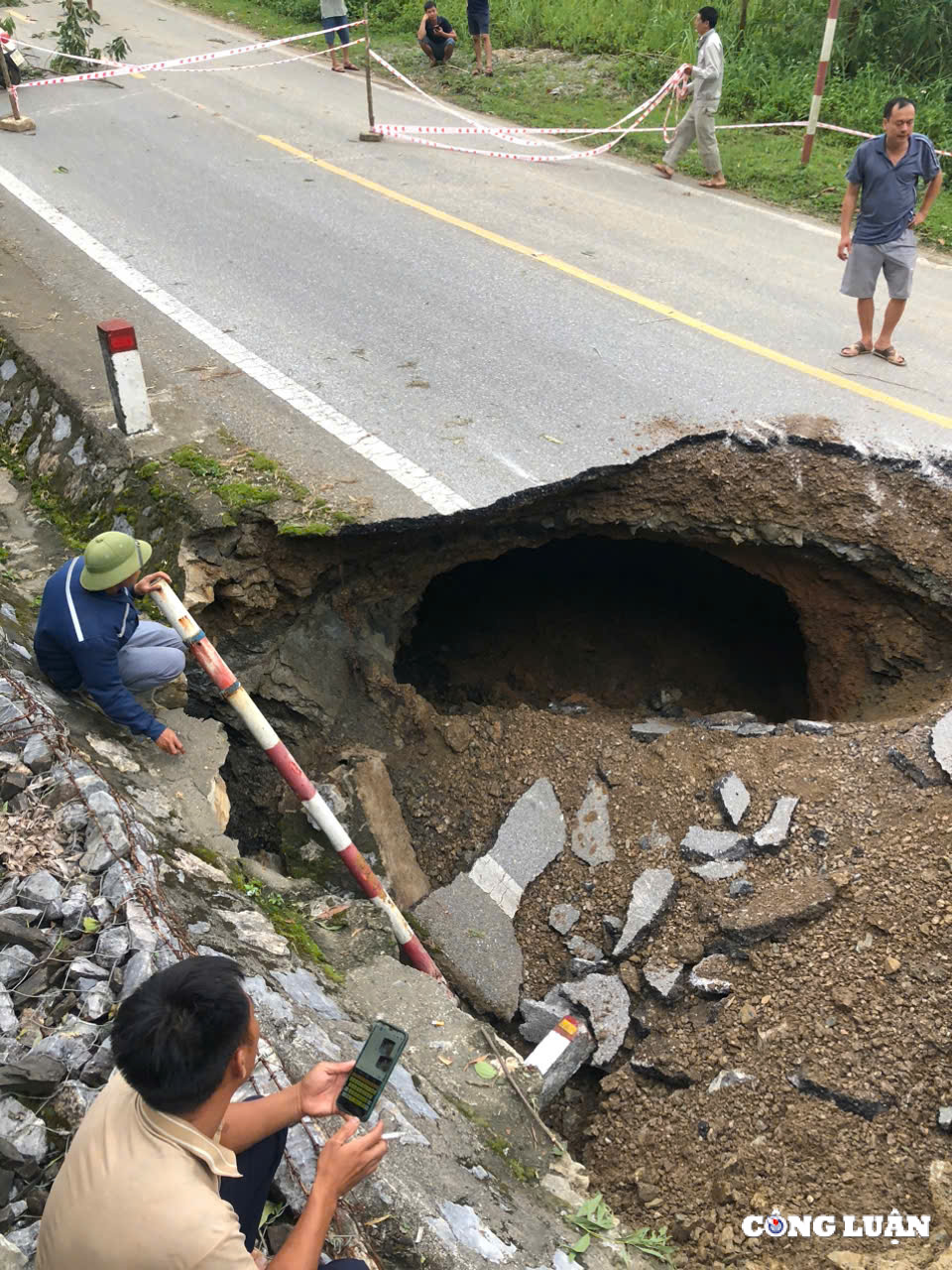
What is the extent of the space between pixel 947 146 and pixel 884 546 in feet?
20.8

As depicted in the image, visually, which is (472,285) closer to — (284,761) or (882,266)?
(882,266)

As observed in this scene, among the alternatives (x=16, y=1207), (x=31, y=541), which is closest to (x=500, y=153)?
(x=31, y=541)

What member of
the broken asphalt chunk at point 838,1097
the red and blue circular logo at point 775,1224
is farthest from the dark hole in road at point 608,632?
the red and blue circular logo at point 775,1224

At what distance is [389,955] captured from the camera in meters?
3.95

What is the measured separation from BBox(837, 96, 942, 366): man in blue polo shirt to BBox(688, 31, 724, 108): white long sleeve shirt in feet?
12.2

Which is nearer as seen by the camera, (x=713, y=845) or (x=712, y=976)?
(x=712, y=976)

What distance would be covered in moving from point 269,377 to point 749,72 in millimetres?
8519

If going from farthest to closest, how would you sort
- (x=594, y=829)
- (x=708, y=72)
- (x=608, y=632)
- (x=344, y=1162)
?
1. (x=708, y=72)
2. (x=608, y=632)
3. (x=594, y=829)
4. (x=344, y=1162)

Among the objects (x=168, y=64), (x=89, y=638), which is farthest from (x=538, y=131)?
(x=89, y=638)

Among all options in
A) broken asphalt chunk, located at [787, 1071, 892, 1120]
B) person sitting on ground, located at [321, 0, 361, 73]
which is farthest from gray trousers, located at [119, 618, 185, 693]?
person sitting on ground, located at [321, 0, 361, 73]

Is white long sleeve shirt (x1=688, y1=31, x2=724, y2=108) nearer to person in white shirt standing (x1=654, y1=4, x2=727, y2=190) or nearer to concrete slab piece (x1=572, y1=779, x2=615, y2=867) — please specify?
person in white shirt standing (x1=654, y1=4, x2=727, y2=190)

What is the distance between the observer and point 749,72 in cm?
1185

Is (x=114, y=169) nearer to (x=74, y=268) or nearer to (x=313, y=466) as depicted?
(x=74, y=268)

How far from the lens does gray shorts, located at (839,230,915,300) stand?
22.1 feet
